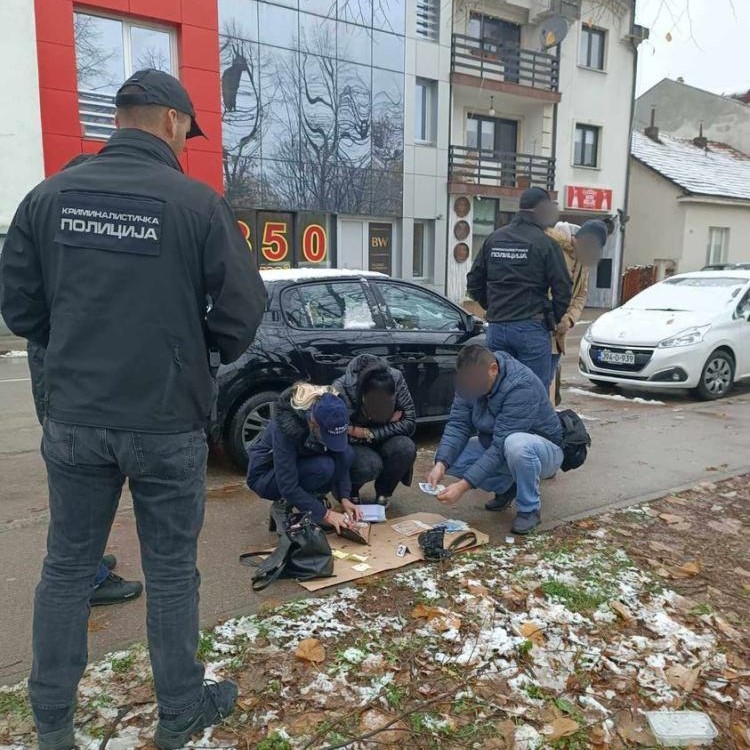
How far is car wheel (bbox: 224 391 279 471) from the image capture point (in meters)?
5.29

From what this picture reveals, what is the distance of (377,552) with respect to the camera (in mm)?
3846

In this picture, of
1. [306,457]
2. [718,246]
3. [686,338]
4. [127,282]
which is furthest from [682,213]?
[127,282]

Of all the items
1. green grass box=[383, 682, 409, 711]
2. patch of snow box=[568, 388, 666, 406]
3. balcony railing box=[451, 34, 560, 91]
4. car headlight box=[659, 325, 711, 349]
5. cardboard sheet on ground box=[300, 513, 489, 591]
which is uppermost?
balcony railing box=[451, 34, 560, 91]

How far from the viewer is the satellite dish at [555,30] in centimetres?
1973

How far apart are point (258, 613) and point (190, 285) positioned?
1.69 metres

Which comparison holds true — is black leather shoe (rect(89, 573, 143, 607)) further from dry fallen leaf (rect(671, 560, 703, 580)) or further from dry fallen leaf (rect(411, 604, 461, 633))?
dry fallen leaf (rect(671, 560, 703, 580))

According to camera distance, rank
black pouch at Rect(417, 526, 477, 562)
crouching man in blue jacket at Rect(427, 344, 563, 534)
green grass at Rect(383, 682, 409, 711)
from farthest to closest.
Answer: crouching man in blue jacket at Rect(427, 344, 563, 534) < black pouch at Rect(417, 526, 477, 562) < green grass at Rect(383, 682, 409, 711)

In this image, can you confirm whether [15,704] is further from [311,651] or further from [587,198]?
[587,198]

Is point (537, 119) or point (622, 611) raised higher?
point (537, 119)

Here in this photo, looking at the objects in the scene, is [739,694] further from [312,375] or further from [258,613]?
→ [312,375]

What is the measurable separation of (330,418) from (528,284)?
2.18 metres

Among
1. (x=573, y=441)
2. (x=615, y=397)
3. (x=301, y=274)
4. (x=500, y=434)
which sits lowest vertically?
(x=615, y=397)

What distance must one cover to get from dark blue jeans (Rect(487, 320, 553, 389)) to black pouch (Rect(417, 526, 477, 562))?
5.51ft

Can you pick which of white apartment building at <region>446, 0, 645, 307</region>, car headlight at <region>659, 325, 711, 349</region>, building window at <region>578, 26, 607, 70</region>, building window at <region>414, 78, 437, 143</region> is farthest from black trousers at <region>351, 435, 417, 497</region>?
building window at <region>578, 26, 607, 70</region>
